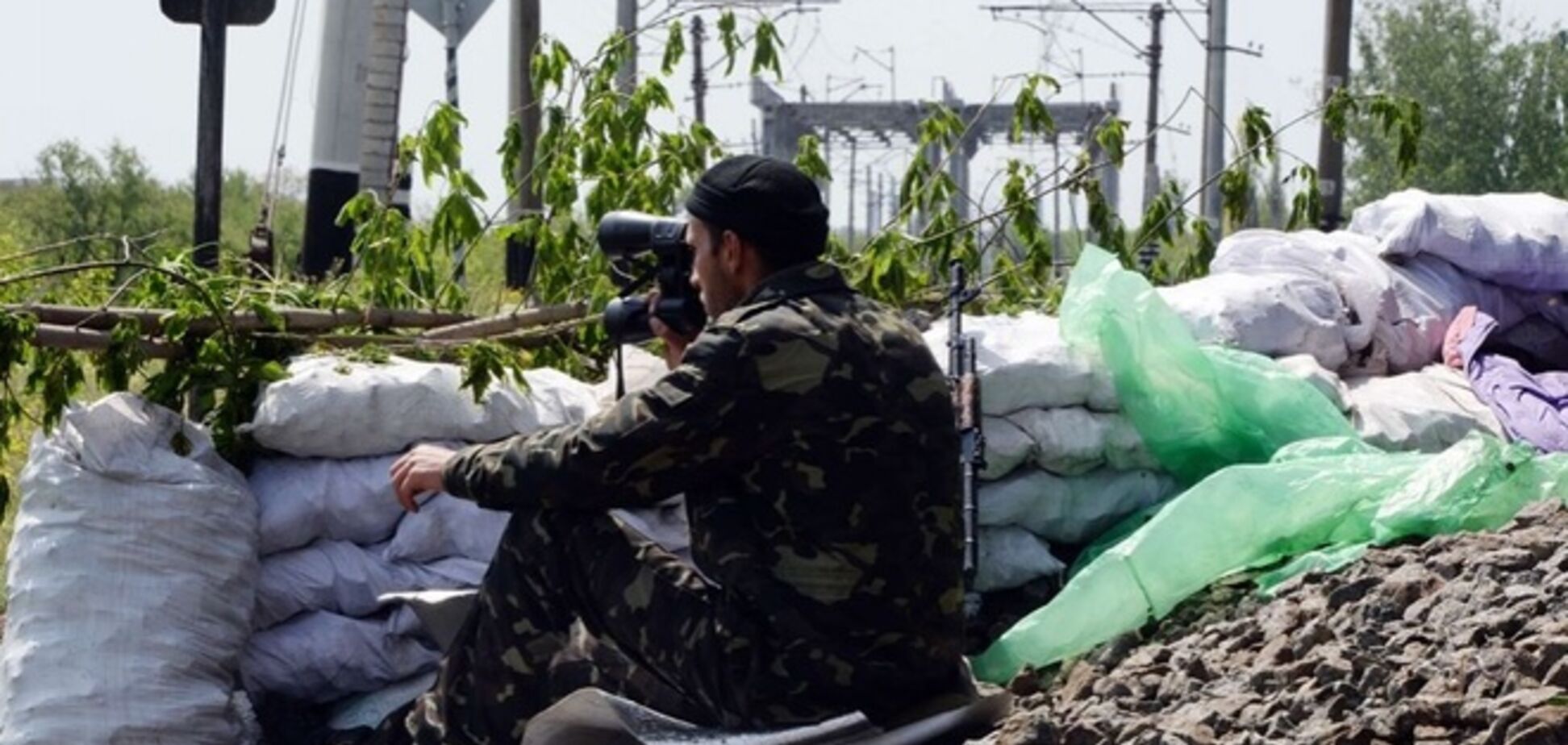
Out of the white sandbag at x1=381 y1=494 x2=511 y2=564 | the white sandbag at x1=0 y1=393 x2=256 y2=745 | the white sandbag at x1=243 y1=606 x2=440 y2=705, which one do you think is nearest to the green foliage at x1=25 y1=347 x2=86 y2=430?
the white sandbag at x1=0 y1=393 x2=256 y2=745

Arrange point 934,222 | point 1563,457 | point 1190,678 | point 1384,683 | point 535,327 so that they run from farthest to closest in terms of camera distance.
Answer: point 934,222
point 535,327
point 1563,457
point 1190,678
point 1384,683

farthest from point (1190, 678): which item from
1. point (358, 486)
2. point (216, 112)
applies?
point (216, 112)

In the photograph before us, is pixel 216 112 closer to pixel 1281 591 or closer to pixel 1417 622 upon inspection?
pixel 1281 591

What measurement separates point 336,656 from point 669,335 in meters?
1.25

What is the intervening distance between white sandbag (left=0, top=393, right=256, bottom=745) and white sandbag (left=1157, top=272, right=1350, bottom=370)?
265 cm

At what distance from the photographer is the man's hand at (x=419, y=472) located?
5.71m

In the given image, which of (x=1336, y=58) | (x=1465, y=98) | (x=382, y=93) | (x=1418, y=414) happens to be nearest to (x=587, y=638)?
(x=1418, y=414)

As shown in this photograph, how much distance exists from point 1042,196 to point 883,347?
329cm

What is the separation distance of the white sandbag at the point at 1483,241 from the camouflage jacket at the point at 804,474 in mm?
3565

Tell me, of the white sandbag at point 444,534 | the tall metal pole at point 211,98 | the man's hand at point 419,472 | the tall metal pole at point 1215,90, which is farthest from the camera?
the tall metal pole at point 1215,90

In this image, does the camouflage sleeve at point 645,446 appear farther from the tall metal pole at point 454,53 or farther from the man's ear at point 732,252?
the tall metal pole at point 454,53

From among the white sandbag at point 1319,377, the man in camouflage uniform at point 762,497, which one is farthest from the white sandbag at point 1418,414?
the man in camouflage uniform at point 762,497

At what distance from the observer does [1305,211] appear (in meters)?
9.54

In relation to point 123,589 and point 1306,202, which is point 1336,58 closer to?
point 1306,202
